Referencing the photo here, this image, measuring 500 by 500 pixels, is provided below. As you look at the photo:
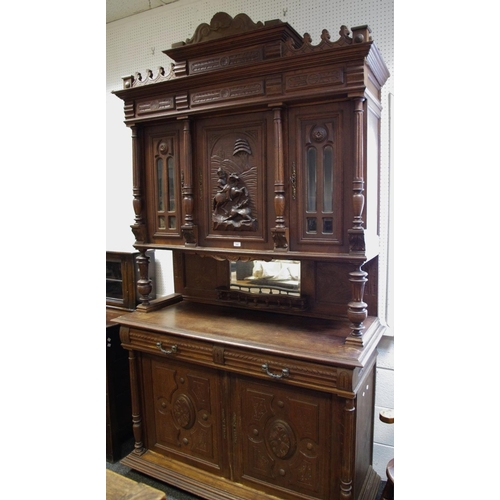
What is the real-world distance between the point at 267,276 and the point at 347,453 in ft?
3.99

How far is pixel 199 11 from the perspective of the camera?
3.17 meters

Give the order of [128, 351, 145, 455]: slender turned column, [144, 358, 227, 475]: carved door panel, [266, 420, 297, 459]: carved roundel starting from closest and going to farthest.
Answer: [266, 420, 297, 459]: carved roundel → [144, 358, 227, 475]: carved door panel → [128, 351, 145, 455]: slender turned column

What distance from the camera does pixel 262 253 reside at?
2381 millimetres

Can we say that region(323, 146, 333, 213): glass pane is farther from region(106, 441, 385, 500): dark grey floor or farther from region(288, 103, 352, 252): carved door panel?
region(106, 441, 385, 500): dark grey floor

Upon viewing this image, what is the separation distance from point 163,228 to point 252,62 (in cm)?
123

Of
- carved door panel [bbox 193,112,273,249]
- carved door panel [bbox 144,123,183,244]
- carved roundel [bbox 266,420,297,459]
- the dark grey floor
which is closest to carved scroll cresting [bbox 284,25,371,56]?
carved door panel [bbox 193,112,273,249]

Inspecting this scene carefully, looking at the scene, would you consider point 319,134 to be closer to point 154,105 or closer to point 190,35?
point 154,105

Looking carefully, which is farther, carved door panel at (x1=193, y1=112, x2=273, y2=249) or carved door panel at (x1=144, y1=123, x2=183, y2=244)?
carved door panel at (x1=144, y1=123, x2=183, y2=244)

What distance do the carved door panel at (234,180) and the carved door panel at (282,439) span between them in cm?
89

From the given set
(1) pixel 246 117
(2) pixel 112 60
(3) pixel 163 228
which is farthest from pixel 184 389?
(2) pixel 112 60

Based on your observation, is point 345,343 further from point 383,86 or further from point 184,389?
point 383,86

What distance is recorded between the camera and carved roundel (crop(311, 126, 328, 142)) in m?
2.21

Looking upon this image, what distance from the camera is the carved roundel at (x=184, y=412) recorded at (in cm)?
264

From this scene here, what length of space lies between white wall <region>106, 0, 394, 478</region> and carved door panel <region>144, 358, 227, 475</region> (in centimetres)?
101
